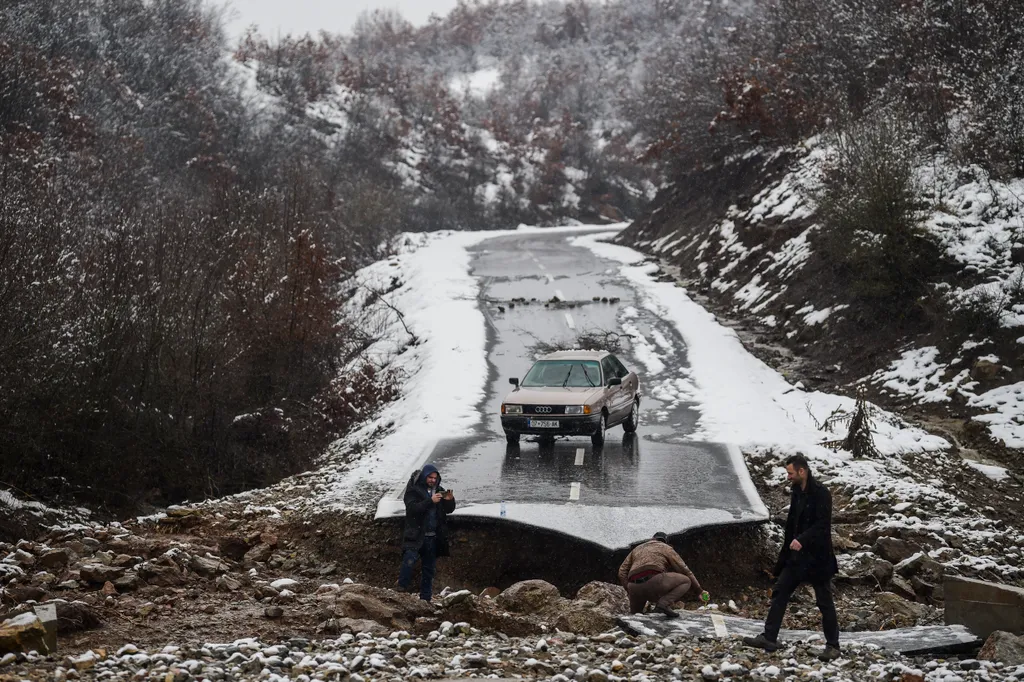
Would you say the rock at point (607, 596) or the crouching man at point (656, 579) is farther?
the rock at point (607, 596)

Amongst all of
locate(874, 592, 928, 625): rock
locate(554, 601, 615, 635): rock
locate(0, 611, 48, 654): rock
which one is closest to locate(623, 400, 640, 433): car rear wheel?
locate(874, 592, 928, 625): rock

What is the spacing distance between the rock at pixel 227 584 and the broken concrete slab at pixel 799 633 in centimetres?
415

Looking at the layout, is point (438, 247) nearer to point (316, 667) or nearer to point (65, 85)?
point (65, 85)

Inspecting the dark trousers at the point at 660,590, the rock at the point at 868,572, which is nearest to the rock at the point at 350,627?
the dark trousers at the point at 660,590

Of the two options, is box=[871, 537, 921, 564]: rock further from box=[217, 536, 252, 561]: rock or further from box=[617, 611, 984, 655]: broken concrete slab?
box=[217, 536, 252, 561]: rock

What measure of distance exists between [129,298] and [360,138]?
47700 millimetres

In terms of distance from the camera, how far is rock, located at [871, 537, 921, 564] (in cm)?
1268

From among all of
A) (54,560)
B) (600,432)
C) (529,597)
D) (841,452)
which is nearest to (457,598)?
(529,597)

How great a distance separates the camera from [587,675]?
25.7ft

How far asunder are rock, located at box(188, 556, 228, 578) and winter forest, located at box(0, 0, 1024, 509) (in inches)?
225

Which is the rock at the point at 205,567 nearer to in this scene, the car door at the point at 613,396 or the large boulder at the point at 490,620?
the large boulder at the point at 490,620

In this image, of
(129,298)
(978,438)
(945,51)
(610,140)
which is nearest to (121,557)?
(129,298)

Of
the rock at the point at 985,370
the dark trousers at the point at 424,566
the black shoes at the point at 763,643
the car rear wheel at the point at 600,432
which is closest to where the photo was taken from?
the black shoes at the point at 763,643

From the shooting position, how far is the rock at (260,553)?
40.9ft
